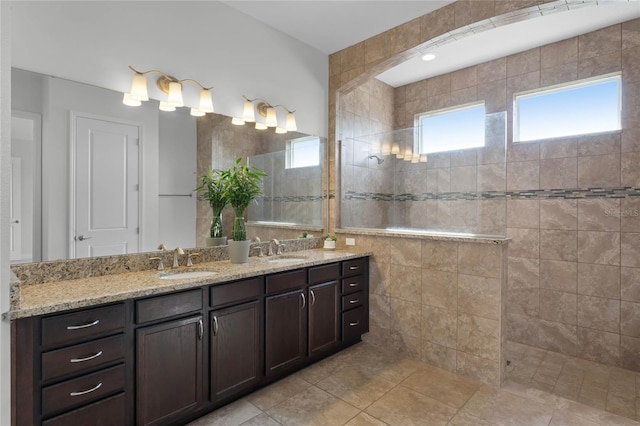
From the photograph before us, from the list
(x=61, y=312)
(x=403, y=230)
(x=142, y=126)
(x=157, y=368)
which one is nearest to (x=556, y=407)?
(x=403, y=230)

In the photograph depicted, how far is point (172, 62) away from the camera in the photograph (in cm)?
257

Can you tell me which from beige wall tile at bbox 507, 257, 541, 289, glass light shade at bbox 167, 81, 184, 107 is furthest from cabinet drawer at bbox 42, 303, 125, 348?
beige wall tile at bbox 507, 257, 541, 289

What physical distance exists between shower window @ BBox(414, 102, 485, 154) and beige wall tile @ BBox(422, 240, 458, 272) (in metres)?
1.02

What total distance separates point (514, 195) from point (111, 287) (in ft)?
12.1

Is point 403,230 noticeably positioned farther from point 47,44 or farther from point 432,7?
point 47,44

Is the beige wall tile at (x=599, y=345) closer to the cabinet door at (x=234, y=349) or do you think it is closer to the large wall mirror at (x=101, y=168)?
the cabinet door at (x=234, y=349)

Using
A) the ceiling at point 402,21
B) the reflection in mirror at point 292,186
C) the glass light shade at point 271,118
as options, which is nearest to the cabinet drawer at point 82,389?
the reflection in mirror at point 292,186

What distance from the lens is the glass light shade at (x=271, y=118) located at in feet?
10.6

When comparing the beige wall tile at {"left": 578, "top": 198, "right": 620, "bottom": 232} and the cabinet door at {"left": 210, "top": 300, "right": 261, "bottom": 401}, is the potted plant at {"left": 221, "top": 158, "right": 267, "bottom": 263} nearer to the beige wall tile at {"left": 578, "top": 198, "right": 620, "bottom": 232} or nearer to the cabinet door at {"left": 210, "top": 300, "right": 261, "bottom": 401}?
the cabinet door at {"left": 210, "top": 300, "right": 261, "bottom": 401}

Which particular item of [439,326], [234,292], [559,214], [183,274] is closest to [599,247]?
[559,214]

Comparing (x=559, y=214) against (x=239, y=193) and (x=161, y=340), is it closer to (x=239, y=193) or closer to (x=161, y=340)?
(x=239, y=193)

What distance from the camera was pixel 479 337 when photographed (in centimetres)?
271

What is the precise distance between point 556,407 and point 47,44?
13.1 ft

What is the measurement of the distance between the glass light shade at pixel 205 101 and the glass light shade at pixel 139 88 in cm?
43
